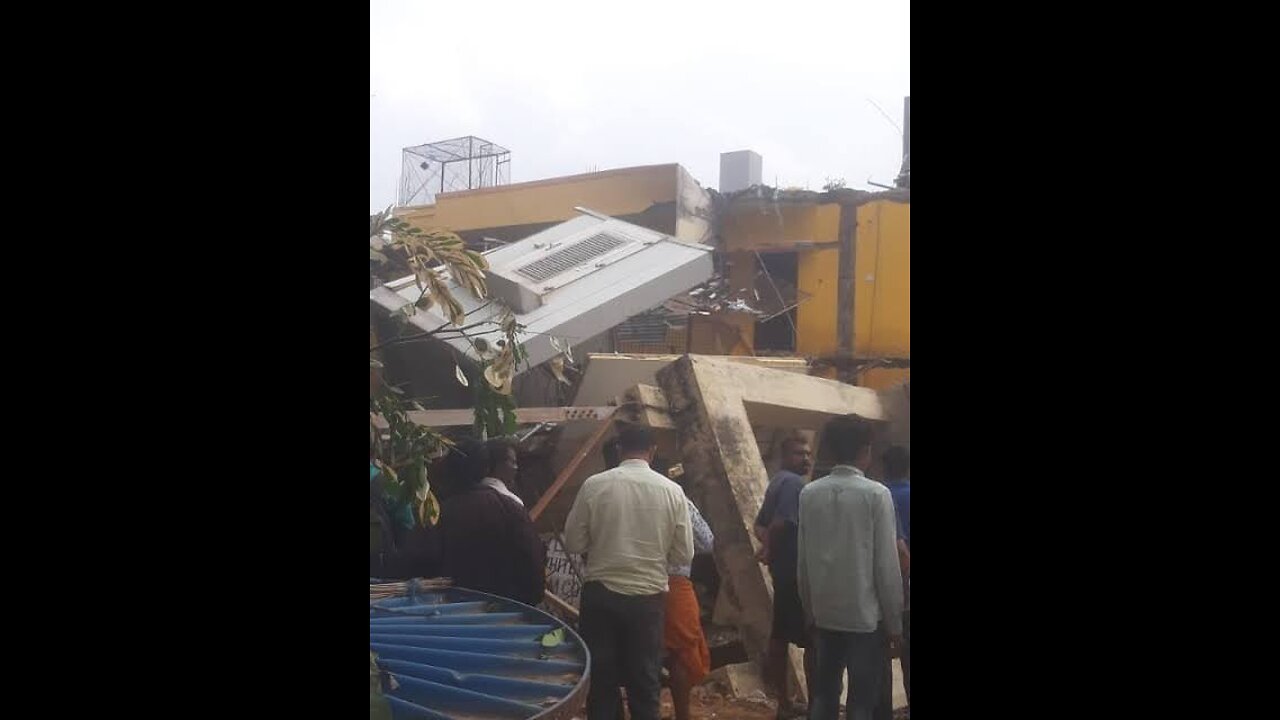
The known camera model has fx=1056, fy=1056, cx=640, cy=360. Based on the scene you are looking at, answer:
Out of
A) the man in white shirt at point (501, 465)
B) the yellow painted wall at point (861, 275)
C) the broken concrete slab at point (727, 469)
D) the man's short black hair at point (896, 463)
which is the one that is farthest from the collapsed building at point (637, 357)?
the yellow painted wall at point (861, 275)

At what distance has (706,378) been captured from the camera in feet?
11.3

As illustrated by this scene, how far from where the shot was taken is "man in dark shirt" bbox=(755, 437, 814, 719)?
3080 mm

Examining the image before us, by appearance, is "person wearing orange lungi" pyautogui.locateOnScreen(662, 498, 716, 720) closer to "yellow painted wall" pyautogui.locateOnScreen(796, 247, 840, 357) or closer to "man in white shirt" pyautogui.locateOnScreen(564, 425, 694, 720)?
"man in white shirt" pyautogui.locateOnScreen(564, 425, 694, 720)

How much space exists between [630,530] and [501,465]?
1.52 feet

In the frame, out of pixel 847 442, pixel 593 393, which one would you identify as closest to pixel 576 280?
pixel 593 393

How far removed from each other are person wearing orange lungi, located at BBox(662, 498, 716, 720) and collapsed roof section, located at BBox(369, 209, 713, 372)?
675mm

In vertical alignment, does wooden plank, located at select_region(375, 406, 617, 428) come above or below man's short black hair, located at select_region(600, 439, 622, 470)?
above

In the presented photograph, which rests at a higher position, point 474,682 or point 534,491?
point 534,491

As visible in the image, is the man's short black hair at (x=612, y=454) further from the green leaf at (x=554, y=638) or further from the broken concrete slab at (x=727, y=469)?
the green leaf at (x=554, y=638)

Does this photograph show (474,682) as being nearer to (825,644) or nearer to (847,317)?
(825,644)

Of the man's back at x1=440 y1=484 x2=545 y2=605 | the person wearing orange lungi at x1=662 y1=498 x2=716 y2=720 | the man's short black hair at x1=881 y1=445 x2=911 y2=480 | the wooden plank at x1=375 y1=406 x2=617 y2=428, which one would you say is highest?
the wooden plank at x1=375 y1=406 x2=617 y2=428

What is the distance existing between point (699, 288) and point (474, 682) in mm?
1726

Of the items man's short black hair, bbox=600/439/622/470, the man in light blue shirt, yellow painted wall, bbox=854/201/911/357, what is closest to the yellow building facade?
yellow painted wall, bbox=854/201/911/357
